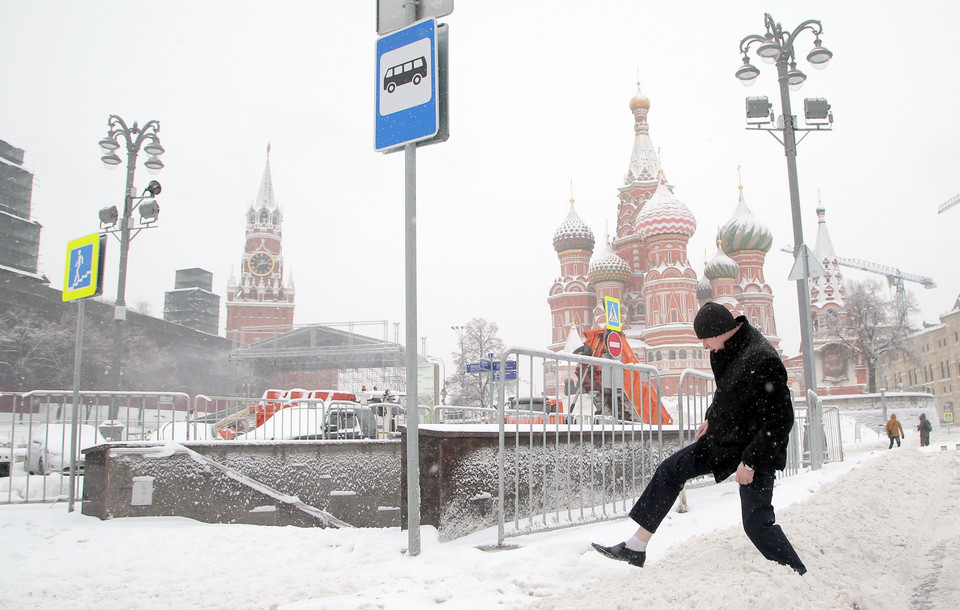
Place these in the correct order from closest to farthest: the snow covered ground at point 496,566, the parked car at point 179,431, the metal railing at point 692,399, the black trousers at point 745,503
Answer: the snow covered ground at point 496,566
the black trousers at point 745,503
the metal railing at point 692,399
the parked car at point 179,431

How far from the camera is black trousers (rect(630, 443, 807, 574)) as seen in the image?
143 inches

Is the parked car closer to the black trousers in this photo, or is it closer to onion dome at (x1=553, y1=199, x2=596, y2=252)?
the black trousers

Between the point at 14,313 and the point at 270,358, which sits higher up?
the point at 14,313

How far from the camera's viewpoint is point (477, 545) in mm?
4602

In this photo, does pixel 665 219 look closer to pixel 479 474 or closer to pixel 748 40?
pixel 748 40

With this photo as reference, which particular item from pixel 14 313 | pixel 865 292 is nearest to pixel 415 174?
pixel 14 313

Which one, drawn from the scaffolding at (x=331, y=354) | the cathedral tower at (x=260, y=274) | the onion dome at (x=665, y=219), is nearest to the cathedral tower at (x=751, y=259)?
the onion dome at (x=665, y=219)

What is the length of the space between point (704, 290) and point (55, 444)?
2432 inches

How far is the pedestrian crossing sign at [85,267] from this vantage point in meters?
7.76

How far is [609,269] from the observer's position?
6406 cm

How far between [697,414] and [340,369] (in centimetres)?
4309

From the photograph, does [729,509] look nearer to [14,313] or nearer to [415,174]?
[415,174]

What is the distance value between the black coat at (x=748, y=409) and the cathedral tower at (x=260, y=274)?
363 ft

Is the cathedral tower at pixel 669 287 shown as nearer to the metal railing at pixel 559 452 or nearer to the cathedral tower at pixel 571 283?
the cathedral tower at pixel 571 283
